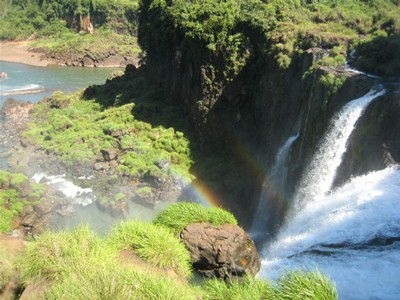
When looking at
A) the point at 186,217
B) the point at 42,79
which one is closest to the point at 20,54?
the point at 42,79

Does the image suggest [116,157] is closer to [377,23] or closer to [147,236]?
[377,23]

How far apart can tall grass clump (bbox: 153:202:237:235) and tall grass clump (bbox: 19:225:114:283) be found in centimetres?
234

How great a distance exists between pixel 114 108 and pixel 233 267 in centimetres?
2637

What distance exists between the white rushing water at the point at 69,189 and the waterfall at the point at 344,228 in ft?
40.6

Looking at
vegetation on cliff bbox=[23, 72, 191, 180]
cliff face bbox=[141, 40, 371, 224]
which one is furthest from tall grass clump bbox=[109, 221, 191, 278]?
vegetation on cliff bbox=[23, 72, 191, 180]

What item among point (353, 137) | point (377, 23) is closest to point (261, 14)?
point (377, 23)

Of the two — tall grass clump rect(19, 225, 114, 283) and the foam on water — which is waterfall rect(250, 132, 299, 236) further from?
tall grass clump rect(19, 225, 114, 283)

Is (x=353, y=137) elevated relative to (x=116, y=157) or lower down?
elevated

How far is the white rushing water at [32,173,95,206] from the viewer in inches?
986

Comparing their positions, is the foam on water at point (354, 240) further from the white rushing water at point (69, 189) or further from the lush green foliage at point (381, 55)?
the white rushing water at point (69, 189)

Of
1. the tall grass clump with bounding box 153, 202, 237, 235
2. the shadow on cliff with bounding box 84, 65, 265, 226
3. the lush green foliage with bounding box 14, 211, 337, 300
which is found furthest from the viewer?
the shadow on cliff with bounding box 84, 65, 265, 226

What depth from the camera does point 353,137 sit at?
1698 cm

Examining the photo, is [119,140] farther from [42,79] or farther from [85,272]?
[42,79]

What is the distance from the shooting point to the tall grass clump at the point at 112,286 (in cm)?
616
